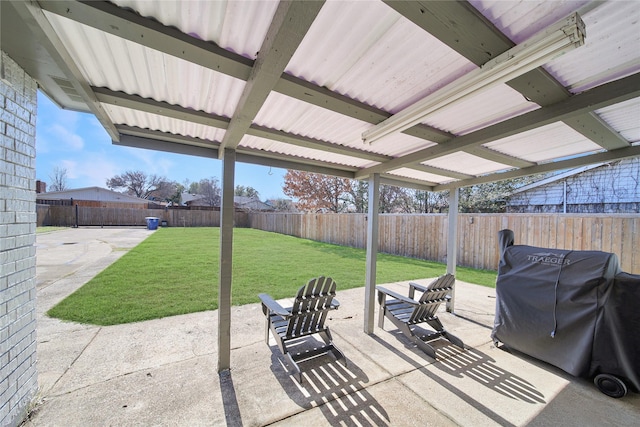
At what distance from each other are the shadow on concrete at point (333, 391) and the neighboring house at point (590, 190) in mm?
11582

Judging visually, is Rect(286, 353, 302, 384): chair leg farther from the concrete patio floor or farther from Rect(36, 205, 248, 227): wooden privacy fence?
Rect(36, 205, 248, 227): wooden privacy fence

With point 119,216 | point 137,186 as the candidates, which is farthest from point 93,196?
point 137,186

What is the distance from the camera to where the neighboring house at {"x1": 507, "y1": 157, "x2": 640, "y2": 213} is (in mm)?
8719

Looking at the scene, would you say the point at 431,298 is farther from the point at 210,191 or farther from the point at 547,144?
the point at 210,191

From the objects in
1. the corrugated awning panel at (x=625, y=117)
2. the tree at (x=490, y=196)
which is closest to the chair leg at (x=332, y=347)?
the corrugated awning panel at (x=625, y=117)

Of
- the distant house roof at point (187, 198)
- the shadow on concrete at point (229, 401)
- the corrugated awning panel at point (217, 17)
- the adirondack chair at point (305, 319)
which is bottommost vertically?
the shadow on concrete at point (229, 401)

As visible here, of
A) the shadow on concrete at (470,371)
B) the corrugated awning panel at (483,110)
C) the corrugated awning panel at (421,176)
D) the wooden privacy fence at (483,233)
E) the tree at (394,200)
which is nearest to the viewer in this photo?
the corrugated awning panel at (483,110)

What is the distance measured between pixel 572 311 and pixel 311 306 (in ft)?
8.67

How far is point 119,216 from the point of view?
2158 centimetres

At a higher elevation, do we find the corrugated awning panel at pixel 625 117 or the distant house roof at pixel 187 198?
the distant house roof at pixel 187 198

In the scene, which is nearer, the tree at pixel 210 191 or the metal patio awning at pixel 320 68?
the metal patio awning at pixel 320 68

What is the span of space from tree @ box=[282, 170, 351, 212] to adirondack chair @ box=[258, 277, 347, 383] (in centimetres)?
1590

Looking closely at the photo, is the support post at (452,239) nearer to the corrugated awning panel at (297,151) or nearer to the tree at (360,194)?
the corrugated awning panel at (297,151)

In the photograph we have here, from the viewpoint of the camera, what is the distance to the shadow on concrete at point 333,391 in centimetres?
201
